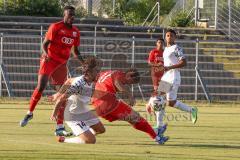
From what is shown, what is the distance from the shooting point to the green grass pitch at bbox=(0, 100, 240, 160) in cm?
1273

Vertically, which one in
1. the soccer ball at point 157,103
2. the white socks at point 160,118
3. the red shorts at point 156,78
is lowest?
the white socks at point 160,118

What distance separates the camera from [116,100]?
1465 cm

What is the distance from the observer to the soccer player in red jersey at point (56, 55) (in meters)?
16.5

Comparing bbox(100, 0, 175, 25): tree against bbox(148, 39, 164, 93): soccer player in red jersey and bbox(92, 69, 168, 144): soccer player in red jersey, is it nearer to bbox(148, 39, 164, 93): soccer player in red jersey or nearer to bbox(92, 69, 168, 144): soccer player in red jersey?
bbox(148, 39, 164, 93): soccer player in red jersey

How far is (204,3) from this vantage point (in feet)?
129

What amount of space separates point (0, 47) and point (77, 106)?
1725cm

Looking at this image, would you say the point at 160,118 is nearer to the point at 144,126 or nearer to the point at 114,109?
the point at 144,126

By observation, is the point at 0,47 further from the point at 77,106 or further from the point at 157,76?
the point at 77,106

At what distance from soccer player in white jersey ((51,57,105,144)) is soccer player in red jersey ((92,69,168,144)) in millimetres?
196

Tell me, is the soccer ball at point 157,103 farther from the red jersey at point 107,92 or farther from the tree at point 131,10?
the tree at point 131,10

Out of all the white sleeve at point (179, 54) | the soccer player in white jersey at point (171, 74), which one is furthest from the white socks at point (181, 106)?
the white sleeve at point (179, 54)

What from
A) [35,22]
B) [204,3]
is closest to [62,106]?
[35,22]

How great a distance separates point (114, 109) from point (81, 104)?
58cm

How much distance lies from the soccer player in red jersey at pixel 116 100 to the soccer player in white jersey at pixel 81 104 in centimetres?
20
